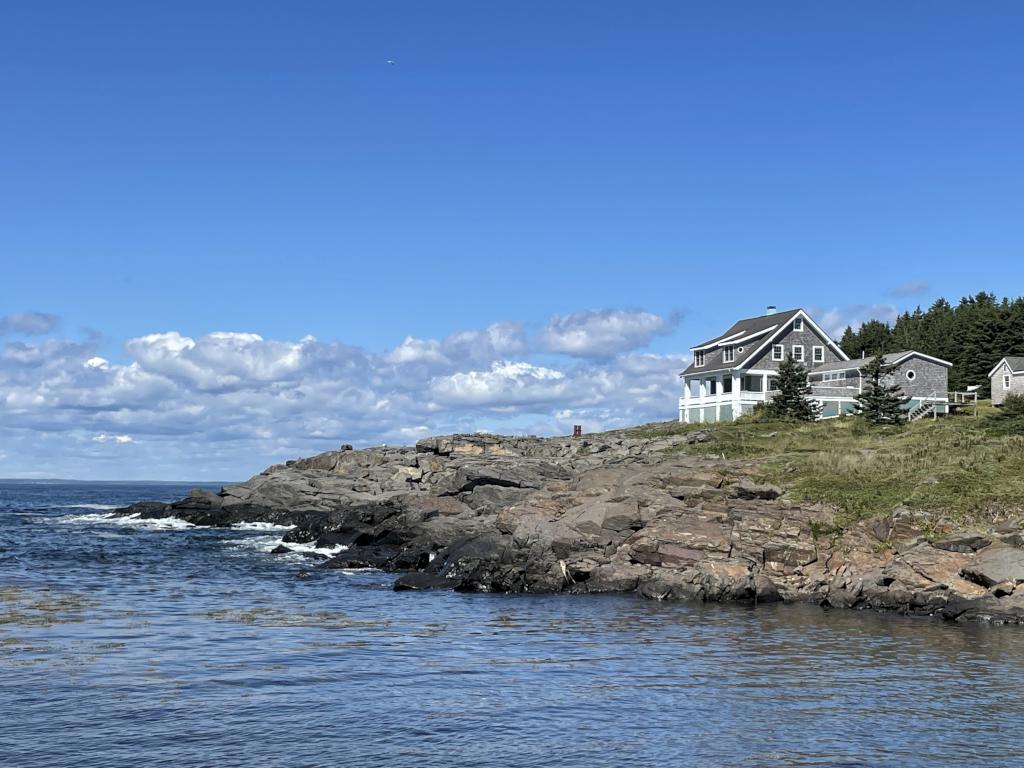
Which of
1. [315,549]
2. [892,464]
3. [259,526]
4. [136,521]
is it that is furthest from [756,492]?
[136,521]

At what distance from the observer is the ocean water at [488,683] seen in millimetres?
17922

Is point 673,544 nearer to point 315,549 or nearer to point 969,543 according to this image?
point 969,543

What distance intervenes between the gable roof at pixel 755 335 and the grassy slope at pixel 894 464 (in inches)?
685

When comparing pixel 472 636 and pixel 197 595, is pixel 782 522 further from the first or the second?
pixel 197 595

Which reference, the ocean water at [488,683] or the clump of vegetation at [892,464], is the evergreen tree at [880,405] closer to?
the clump of vegetation at [892,464]

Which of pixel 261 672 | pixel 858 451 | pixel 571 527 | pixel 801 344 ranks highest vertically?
pixel 801 344

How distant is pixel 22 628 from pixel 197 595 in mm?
9236

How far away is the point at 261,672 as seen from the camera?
945 inches

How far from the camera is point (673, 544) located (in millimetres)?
39125

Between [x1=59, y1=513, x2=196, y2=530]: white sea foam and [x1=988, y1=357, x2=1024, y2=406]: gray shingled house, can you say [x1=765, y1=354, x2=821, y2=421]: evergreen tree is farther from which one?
[x1=59, y1=513, x2=196, y2=530]: white sea foam

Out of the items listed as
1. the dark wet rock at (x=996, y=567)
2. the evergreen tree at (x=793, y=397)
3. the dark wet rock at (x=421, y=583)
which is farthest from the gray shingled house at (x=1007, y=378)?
the dark wet rock at (x=421, y=583)

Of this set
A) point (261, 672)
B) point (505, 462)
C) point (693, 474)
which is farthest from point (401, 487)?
point (261, 672)

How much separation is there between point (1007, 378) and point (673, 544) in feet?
184

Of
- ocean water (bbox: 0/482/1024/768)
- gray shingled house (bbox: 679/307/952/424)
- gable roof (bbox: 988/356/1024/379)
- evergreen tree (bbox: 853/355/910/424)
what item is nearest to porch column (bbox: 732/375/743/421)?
gray shingled house (bbox: 679/307/952/424)
